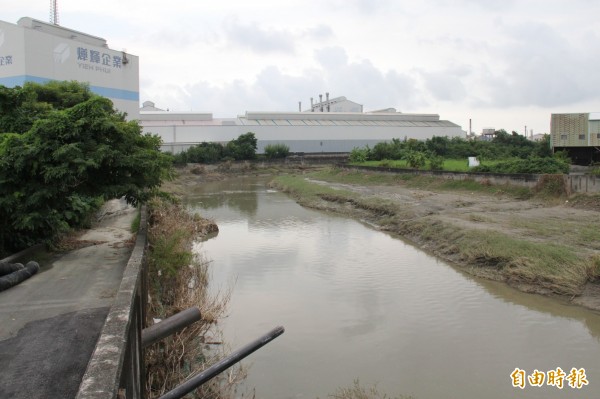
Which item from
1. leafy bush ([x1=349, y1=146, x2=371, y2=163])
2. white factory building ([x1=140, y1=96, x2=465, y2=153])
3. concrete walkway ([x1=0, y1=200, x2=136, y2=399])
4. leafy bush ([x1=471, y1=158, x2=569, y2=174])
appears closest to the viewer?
concrete walkway ([x1=0, y1=200, x2=136, y2=399])

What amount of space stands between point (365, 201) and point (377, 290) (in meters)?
12.9

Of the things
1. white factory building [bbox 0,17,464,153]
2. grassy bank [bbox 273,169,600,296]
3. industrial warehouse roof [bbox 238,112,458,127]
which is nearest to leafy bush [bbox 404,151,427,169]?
grassy bank [bbox 273,169,600,296]

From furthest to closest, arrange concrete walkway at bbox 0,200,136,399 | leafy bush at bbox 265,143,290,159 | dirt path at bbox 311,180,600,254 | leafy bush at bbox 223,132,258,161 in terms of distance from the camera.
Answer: leafy bush at bbox 265,143,290,159
leafy bush at bbox 223,132,258,161
dirt path at bbox 311,180,600,254
concrete walkway at bbox 0,200,136,399

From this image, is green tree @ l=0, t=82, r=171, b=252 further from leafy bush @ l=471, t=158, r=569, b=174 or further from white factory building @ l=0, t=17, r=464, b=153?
white factory building @ l=0, t=17, r=464, b=153

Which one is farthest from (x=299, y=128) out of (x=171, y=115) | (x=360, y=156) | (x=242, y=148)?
(x=360, y=156)

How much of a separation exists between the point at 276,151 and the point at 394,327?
1933 inches

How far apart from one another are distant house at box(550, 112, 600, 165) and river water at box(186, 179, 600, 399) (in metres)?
19.3

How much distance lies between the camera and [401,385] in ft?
21.9

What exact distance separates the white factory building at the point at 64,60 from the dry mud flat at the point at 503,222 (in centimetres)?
1855

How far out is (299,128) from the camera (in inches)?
2388

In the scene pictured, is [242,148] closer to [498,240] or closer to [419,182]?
[419,182]

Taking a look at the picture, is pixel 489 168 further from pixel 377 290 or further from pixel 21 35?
pixel 21 35

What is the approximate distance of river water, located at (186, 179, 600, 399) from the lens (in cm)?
678

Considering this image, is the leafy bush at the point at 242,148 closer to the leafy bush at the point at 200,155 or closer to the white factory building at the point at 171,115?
the leafy bush at the point at 200,155
